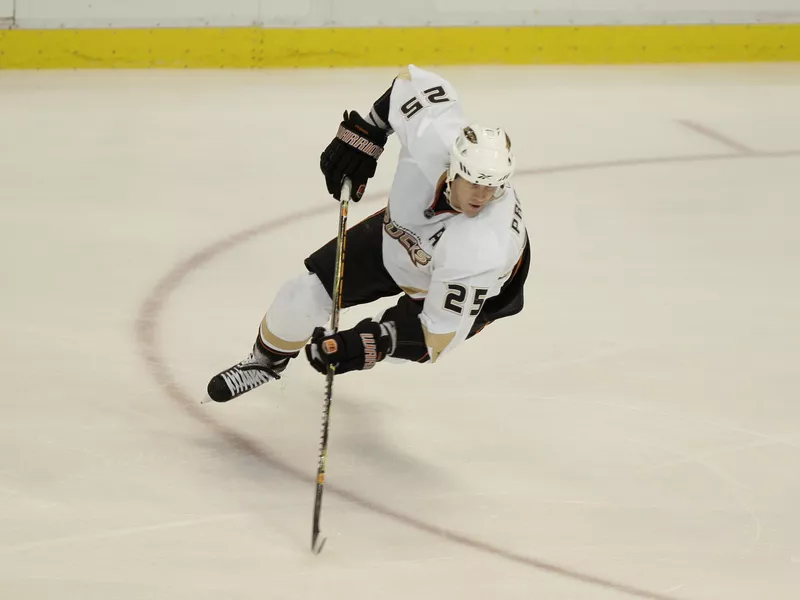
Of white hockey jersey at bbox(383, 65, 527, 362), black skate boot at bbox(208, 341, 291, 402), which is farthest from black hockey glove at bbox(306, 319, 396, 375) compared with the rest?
black skate boot at bbox(208, 341, 291, 402)

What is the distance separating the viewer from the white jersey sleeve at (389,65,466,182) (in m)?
3.41

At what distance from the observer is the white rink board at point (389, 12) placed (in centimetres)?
773

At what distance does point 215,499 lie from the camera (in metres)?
3.41

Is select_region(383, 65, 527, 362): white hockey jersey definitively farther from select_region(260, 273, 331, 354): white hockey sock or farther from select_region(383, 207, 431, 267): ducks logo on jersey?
select_region(260, 273, 331, 354): white hockey sock

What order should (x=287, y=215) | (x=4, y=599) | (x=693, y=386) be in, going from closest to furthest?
(x=4, y=599)
(x=693, y=386)
(x=287, y=215)

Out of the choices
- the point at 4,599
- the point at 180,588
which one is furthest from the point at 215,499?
the point at 4,599

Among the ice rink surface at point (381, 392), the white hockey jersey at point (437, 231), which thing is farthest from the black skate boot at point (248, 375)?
the white hockey jersey at point (437, 231)

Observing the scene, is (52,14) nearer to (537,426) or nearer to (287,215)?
Result: (287,215)

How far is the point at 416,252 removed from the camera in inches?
137

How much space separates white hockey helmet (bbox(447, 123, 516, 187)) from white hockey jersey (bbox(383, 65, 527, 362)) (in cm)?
15

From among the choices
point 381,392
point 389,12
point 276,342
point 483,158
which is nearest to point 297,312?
point 276,342

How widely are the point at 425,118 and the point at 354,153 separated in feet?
0.82

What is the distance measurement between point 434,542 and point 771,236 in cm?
323

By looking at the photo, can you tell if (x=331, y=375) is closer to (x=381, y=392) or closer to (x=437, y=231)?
(x=437, y=231)
